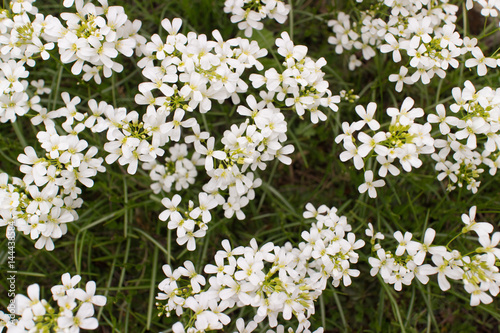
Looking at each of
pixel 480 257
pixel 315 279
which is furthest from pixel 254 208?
pixel 480 257

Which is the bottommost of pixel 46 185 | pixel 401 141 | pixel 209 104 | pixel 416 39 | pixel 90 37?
pixel 46 185

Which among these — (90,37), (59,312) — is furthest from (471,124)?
(59,312)

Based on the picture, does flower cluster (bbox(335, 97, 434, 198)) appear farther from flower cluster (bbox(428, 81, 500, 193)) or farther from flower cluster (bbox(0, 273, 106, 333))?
flower cluster (bbox(0, 273, 106, 333))

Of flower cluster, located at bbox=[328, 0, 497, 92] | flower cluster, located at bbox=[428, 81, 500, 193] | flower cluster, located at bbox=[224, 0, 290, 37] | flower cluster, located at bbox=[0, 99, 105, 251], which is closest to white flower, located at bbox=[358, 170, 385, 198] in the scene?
flower cluster, located at bbox=[428, 81, 500, 193]

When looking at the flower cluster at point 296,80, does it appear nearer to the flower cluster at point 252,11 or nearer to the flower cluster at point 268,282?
the flower cluster at point 252,11

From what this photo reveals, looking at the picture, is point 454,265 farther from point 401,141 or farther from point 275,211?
point 275,211

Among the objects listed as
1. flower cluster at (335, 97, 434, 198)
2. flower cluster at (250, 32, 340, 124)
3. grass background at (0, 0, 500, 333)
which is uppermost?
flower cluster at (250, 32, 340, 124)

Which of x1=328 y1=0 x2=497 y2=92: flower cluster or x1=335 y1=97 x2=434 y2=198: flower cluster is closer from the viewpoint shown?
x1=335 y1=97 x2=434 y2=198: flower cluster
